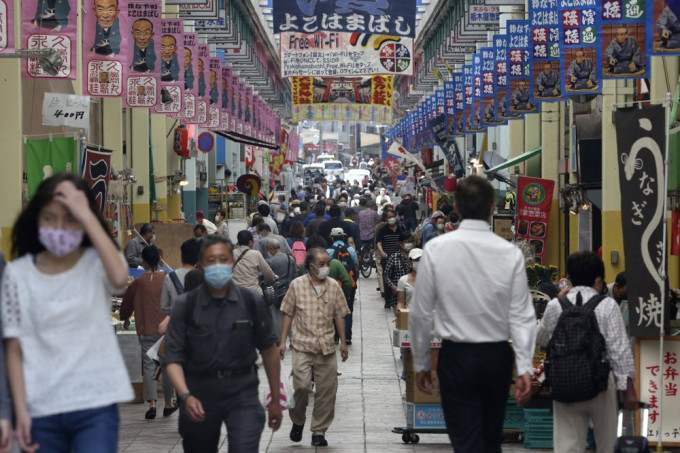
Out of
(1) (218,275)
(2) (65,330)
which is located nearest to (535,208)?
(1) (218,275)

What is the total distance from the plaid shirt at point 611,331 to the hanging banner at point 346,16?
21.5m

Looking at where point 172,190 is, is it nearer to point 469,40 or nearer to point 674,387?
point 469,40

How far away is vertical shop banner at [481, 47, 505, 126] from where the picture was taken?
1006 inches

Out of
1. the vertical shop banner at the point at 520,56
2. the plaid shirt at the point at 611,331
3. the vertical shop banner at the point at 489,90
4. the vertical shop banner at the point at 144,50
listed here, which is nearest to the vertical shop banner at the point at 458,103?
the vertical shop banner at the point at 489,90

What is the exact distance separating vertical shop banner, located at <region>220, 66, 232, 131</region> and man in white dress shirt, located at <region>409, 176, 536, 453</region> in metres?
25.9

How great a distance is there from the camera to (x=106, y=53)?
18.1 metres

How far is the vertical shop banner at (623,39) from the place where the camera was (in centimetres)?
1298

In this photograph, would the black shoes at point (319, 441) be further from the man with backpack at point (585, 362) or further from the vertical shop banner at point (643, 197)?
the man with backpack at point (585, 362)

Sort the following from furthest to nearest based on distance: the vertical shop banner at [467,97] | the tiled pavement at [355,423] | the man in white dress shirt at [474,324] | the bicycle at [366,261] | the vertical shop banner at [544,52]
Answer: the bicycle at [366,261], the vertical shop banner at [467,97], the vertical shop banner at [544,52], the tiled pavement at [355,423], the man in white dress shirt at [474,324]

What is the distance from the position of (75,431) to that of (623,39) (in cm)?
936

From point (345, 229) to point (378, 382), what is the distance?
26.9ft

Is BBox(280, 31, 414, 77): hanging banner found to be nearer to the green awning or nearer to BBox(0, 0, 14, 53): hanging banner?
the green awning

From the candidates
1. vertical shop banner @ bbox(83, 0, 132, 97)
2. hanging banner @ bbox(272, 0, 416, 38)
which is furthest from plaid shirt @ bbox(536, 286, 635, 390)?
hanging banner @ bbox(272, 0, 416, 38)

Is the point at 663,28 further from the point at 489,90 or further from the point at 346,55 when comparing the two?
the point at 346,55
